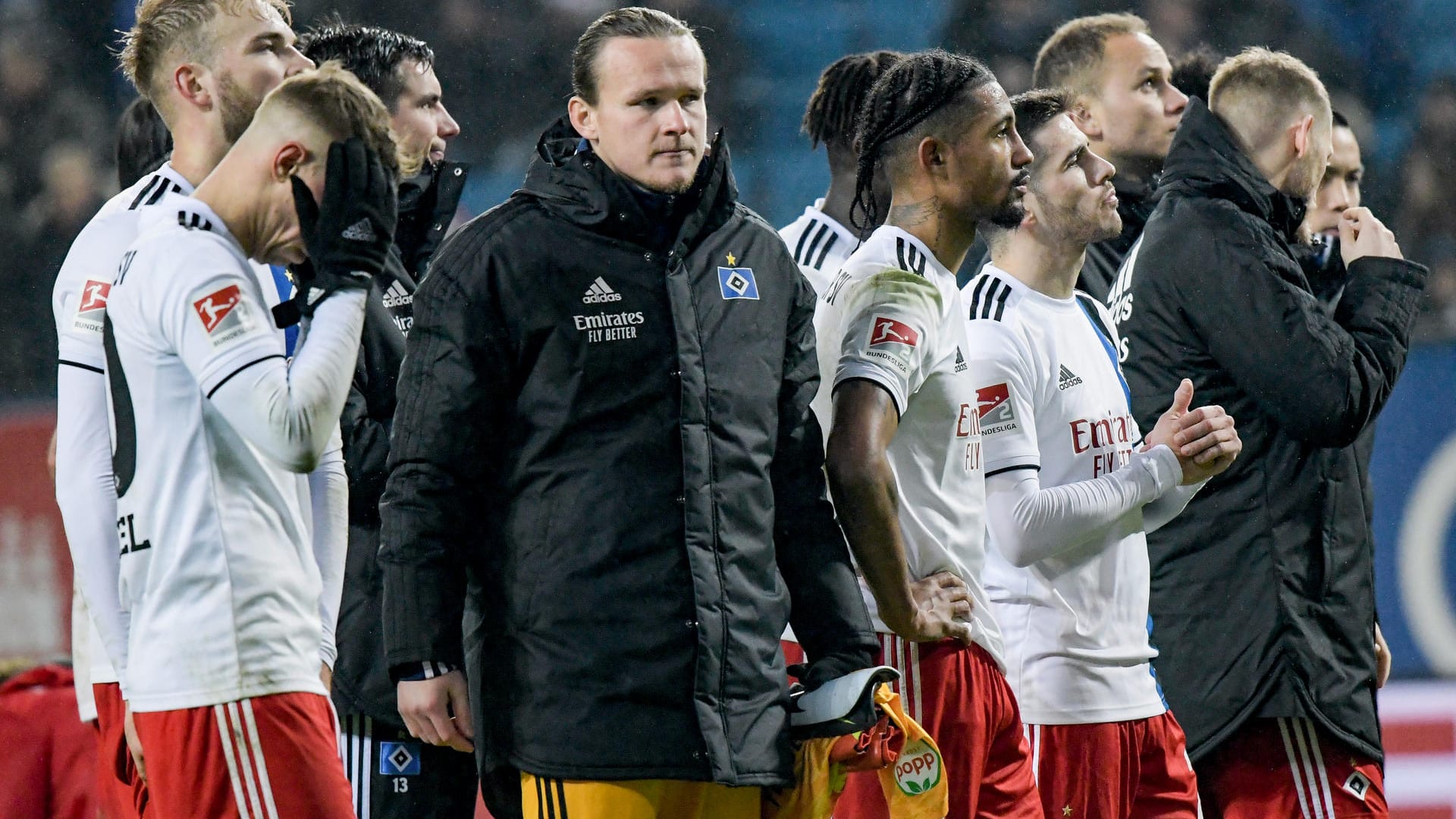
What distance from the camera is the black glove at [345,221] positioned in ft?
9.31

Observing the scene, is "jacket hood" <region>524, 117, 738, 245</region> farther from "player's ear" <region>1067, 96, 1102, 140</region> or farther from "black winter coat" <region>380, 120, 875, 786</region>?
"player's ear" <region>1067, 96, 1102, 140</region>

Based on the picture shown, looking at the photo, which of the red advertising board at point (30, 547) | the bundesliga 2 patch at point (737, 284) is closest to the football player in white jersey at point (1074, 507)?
the bundesliga 2 patch at point (737, 284)

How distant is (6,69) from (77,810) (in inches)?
180

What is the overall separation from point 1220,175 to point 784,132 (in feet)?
17.4

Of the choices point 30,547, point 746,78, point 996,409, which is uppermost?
point 746,78

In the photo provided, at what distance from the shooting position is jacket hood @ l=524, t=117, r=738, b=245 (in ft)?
10.3

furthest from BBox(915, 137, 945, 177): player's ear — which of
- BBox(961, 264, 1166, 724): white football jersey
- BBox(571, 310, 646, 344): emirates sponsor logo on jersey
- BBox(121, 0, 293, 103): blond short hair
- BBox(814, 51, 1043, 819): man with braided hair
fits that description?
BBox(121, 0, 293, 103): blond short hair

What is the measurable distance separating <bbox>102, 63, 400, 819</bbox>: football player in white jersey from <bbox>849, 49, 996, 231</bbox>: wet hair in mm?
1332

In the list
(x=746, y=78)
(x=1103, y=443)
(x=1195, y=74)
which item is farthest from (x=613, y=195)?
(x=746, y=78)

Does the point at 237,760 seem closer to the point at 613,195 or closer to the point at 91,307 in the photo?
the point at 91,307

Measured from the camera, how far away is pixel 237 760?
9.32 ft

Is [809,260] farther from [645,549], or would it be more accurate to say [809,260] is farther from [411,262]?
[645,549]

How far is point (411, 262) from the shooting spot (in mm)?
4402

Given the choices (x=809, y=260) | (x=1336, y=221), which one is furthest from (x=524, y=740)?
(x=1336, y=221)
